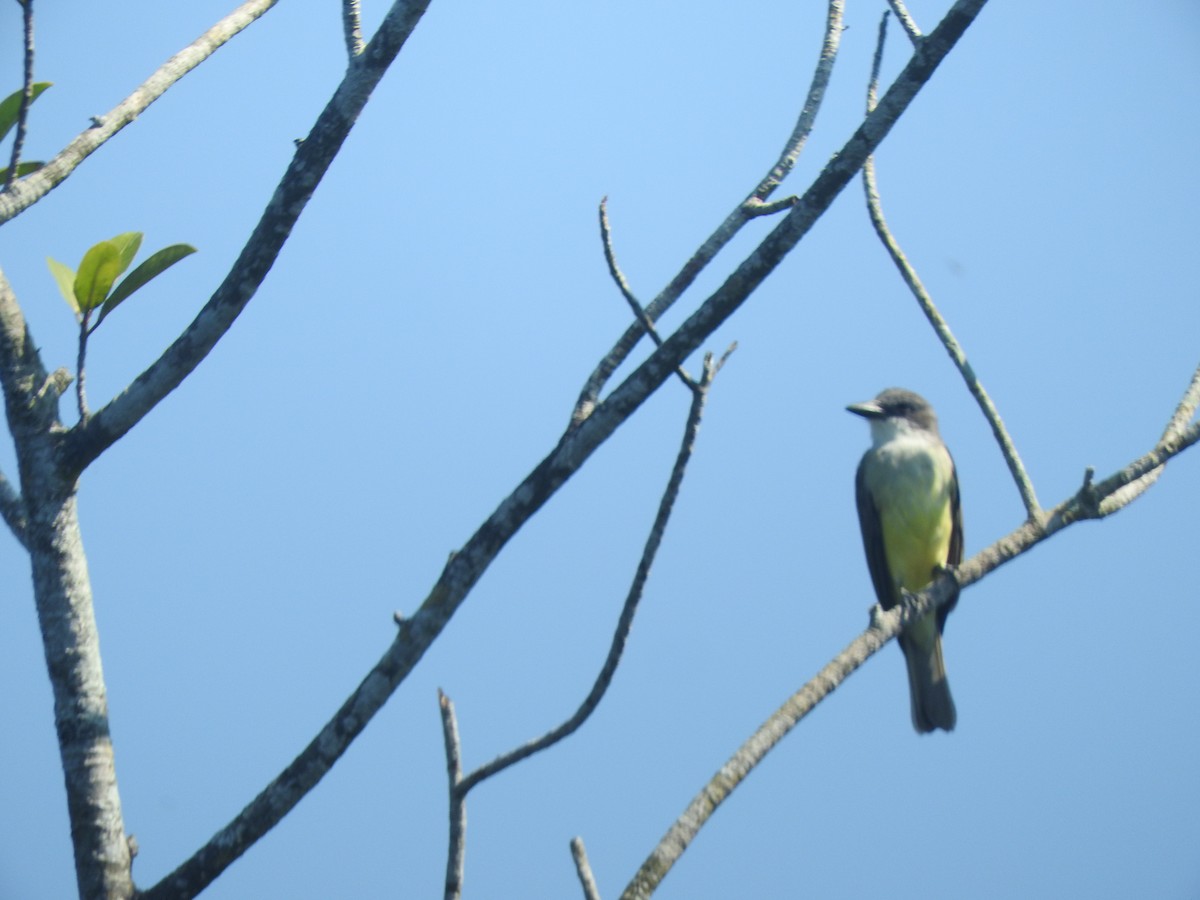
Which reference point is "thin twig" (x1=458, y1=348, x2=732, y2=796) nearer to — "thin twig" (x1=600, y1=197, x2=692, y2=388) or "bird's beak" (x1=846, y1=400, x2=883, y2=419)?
"thin twig" (x1=600, y1=197, x2=692, y2=388)

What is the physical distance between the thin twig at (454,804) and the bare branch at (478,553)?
0.14 meters

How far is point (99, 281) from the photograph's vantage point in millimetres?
3152

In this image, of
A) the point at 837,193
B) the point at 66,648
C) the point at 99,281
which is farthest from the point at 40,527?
the point at 837,193

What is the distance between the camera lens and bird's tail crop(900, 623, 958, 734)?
665 cm

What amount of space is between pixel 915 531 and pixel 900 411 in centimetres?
82

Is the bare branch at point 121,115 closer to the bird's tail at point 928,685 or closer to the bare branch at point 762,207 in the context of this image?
the bare branch at point 762,207

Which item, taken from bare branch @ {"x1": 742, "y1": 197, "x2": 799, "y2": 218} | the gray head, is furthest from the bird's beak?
bare branch @ {"x1": 742, "y1": 197, "x2": 799, "y2": 218}

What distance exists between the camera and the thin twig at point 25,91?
3025 mm

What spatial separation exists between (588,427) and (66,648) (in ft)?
4.52

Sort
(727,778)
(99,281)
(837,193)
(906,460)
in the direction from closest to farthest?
(727,778) < (837,193) < (99,281) < (906,460)

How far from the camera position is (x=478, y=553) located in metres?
2.78

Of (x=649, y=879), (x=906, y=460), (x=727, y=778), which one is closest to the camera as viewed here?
(x=649, y=879)

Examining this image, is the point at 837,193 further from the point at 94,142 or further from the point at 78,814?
the point at 78,814

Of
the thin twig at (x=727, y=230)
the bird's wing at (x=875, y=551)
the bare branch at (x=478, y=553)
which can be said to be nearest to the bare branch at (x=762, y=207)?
the thin twig at (x=727, y=230)
